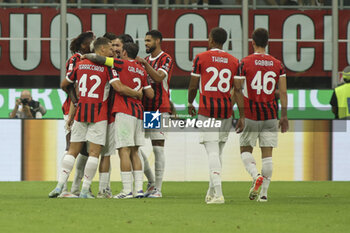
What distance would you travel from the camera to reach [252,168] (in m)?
9.55

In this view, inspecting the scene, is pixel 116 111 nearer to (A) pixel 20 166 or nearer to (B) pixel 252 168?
(B) pixel 252 168

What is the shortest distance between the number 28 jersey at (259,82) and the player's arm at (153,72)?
1.10m

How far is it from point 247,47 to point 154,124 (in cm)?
881

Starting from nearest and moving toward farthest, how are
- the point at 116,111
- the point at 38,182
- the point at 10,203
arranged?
the point at 10,203
the point at 116,111
the point at 38,182

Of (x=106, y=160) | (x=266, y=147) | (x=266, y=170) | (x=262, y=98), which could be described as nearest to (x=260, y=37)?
(x=262, y=98)

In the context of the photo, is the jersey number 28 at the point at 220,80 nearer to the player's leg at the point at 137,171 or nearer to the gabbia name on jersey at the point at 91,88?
the gabbia name on jersey at the point at 91,88

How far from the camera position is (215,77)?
9.05 meters

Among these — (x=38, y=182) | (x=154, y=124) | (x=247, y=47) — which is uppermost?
(x=247, y=47)

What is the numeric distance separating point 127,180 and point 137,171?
167mm

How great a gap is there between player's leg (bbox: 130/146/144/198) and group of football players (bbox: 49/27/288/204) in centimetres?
1

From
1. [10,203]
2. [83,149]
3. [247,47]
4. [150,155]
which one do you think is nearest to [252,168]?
[83,149]

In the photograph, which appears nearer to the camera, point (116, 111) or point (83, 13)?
point (116, 111)

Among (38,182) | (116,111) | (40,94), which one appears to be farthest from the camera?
(40,94)

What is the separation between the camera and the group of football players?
905cm
